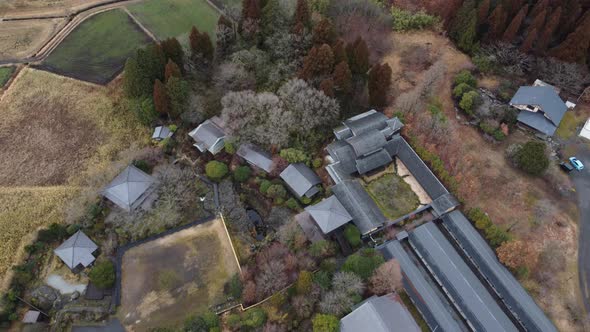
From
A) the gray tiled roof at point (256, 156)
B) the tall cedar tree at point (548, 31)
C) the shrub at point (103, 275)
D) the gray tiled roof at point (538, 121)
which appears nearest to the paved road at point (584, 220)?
the gray tiled roof at point (538, 121)

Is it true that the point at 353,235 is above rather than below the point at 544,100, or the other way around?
below

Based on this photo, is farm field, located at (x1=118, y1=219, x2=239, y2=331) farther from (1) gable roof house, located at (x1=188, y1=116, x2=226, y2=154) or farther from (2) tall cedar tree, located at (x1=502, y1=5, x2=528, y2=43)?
(2) tall cedar tree, located at (x1=502, y1=5, x2=528, y2=43)

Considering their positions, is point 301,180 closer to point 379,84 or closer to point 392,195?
point 392,195

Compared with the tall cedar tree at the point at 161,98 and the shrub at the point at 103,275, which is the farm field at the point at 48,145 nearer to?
the tall cedar tree at the point at 161,98

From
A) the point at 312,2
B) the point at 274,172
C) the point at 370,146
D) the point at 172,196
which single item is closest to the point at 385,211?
the point at 370,146

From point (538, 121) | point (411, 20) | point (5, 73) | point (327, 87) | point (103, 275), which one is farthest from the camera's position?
point (411, 20)

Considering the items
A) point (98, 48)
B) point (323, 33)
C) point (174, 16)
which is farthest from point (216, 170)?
point (174, 16)
